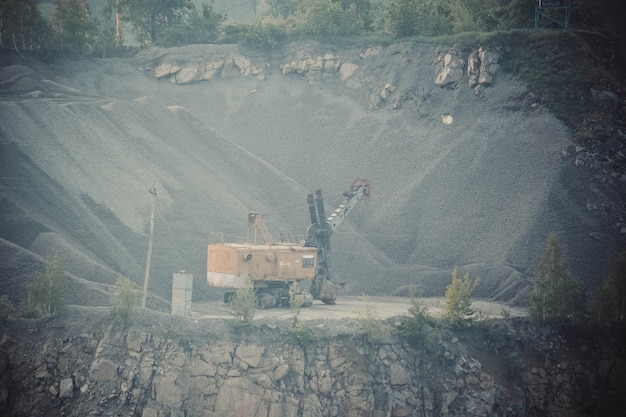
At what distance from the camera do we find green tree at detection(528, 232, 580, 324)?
28.8 meters

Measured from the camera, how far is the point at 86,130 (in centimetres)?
4128

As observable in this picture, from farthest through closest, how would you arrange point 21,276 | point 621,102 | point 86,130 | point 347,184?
point 347,184 < point 621,102 < point 86,130 < point 21,276

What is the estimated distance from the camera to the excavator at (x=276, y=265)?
1199 inches

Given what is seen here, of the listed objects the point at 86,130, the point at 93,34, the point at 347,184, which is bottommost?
the point at 347,184

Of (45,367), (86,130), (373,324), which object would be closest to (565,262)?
(373,324)

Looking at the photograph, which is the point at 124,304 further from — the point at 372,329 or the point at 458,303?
the point at 458,303

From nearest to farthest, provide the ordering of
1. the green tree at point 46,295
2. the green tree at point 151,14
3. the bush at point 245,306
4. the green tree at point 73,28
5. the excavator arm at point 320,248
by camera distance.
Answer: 1. the green tree at point 46,295
2. the bush at point 245,306
3. the excavator arm at point 320,248
4. the green tree at point 73,28
5. the green tree at point 151,14

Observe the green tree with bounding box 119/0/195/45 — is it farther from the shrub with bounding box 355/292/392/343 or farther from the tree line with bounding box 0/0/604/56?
the shrub with bounding box 355/292/392/343

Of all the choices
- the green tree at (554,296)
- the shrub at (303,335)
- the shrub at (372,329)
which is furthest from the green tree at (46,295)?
the green tree at (554,296)

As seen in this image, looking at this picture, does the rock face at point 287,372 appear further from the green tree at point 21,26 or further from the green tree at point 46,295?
the green tree at point 21,26

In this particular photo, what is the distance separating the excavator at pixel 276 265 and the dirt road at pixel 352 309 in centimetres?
78

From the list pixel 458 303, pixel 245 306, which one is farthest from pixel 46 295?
Result: pixel 458 303

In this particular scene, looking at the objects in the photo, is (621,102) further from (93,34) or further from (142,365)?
(93,34)

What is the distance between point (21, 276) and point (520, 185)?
2932 centimetres
